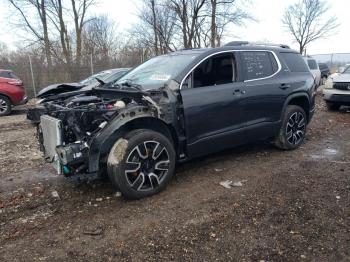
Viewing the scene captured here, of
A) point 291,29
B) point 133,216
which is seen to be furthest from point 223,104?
point 291,29

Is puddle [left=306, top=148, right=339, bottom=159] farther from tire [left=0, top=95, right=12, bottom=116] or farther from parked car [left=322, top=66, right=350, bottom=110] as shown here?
tire [left=0, top=95, right=12, bottom=116]

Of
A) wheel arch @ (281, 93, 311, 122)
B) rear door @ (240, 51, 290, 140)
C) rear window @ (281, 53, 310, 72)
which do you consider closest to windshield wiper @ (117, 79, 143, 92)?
rear door @ (240, 51, 290, 140)

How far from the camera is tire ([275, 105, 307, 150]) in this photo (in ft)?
20.2

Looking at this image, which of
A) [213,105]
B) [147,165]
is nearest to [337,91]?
[213,105]

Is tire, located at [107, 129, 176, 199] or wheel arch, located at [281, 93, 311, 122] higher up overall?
wheel arch, located at [281, 93, 311, 122]

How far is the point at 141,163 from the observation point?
4.30 m

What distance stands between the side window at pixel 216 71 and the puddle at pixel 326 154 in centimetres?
210

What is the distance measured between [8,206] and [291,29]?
39.4m

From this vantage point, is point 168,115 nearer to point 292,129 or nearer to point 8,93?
point 292,129

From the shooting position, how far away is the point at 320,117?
1004 cm

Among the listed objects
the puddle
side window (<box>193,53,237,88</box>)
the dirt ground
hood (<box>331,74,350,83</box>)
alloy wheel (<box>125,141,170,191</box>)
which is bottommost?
the dirt ground

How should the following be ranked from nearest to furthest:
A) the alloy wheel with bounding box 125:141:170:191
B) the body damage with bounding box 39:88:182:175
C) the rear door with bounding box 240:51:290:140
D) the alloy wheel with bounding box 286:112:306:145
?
the body damage with bounding box 39:88:182:175, the alloy wheel with bounding box 125:141:170:191, the rear door with bounding box 240:51:290:140, the alloy wheel with bounding box 286:112:306:145

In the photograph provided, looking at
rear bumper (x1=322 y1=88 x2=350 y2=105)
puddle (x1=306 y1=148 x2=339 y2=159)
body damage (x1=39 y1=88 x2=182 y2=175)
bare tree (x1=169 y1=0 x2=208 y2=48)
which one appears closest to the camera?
body damage (x1=39 y1=88 x2=182 y2=175)

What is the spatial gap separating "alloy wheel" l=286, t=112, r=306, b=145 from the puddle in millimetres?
448
